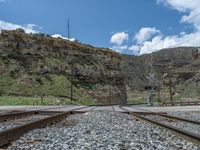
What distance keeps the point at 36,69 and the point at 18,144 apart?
78139 millimetres

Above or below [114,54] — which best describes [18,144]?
below

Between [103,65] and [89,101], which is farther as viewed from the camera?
[103,65]

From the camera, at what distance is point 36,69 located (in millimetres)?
84250

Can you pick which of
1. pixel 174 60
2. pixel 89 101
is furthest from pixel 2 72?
pixel 174 60

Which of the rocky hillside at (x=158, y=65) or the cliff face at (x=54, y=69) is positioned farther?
the rocky hillside at (x=158, y=65)

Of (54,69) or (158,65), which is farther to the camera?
(158,65)

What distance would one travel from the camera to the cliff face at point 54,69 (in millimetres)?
77688

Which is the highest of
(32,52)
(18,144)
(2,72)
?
(32,52)

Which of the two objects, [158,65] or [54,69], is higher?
[158,65]

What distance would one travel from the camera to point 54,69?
88.1 metres

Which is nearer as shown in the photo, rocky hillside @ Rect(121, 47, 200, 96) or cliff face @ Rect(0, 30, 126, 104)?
cliff face @ Rect(0, 30, 126, 104)

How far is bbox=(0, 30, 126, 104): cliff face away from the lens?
3059 inches

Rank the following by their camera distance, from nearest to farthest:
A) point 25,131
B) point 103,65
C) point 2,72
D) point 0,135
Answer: point 0,135 → point 25,131 → point 2,72 → point 103,65

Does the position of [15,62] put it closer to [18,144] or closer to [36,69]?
[36,69]
